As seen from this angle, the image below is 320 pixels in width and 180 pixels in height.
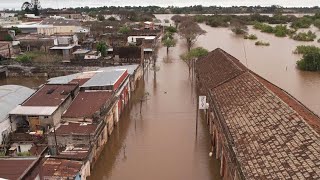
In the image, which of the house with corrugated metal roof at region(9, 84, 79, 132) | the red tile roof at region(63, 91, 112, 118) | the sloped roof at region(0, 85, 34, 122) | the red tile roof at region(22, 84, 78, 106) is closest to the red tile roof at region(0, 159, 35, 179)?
the house with corrugated metal roof at region(9, 84, 79, 132)

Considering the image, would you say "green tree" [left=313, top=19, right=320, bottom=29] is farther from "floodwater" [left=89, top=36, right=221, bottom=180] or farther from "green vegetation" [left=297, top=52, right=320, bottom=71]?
"floodwater" [left=89, top=36, right=221, bottom=180]

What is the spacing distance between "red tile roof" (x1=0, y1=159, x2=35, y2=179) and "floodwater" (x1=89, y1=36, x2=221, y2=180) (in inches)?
199

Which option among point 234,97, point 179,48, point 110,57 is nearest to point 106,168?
point 234,97

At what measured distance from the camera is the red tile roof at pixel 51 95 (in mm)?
18178

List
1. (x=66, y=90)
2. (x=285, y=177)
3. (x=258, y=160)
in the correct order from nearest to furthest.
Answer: (x=285, y=177)
(x=258, y=160)
(x=66, y=90)

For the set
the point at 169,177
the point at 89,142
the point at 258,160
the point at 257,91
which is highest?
the point at 257,91

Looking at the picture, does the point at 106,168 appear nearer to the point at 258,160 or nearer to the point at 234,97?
the point at 234,97

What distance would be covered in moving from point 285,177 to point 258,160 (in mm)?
1319

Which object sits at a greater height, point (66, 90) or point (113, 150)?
point (66, 90)

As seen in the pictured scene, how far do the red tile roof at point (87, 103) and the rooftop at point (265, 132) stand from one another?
18.8ft

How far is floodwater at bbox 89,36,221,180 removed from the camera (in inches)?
620

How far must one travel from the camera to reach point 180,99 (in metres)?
25.2

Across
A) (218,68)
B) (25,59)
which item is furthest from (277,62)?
(25,59)

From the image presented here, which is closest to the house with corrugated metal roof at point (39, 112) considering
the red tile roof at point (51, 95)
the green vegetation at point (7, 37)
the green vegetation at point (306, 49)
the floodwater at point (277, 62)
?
the red tile roof at point (51, 95)
